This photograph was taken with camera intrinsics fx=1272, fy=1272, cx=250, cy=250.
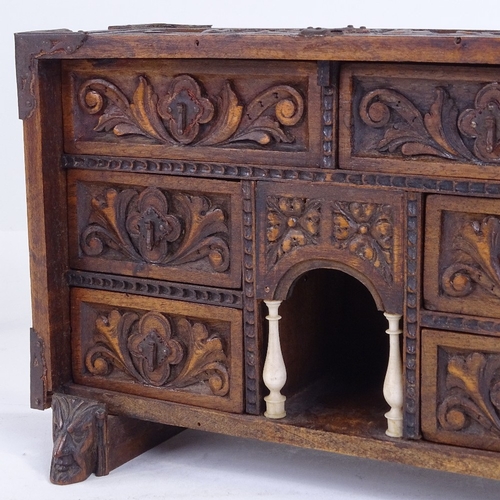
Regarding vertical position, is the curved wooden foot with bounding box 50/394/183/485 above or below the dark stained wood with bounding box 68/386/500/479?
below

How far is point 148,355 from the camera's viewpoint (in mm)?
2859

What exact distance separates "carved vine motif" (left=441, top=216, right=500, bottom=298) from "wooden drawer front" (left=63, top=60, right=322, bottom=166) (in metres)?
0.35

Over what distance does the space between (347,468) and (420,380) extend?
0.44m

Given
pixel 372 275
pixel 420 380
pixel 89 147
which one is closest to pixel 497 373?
pixel 420 380

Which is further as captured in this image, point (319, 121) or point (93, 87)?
point (93, 87)

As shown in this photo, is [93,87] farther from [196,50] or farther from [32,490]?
[32,490]

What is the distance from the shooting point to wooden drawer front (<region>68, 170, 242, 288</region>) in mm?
2725

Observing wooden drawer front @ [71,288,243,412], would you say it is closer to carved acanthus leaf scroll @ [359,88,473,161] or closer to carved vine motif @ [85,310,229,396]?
carved vine motif @ [85,310,229,396]

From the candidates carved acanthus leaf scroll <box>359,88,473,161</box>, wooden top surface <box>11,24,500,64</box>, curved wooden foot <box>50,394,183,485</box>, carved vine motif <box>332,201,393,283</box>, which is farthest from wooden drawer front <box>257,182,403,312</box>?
curved wooden foot <box>50,394,183,485</box>

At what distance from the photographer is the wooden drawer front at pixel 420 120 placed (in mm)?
2395

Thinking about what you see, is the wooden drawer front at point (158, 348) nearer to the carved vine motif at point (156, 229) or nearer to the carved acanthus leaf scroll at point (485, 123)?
the carved vine motif at point (156, 229)

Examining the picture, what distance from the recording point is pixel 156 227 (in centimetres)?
279

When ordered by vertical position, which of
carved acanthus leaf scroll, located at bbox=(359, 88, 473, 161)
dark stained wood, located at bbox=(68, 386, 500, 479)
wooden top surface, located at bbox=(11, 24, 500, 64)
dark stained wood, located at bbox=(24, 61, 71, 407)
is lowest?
dark stained wood, located at bbox=(68, 386, 500, 479)

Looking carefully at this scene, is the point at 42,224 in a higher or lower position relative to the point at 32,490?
higher
